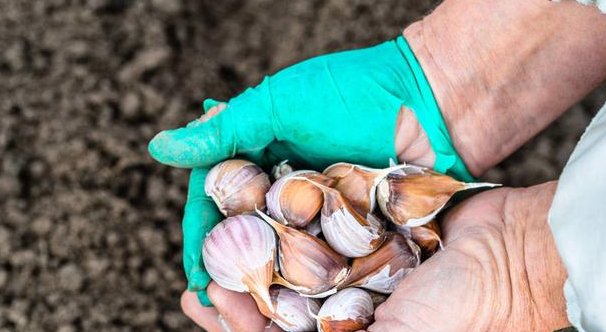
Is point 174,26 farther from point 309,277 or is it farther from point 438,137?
point 309,277

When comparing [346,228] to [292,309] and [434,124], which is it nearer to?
[292,309]

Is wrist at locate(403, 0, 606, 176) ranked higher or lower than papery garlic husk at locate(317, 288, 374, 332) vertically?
higher

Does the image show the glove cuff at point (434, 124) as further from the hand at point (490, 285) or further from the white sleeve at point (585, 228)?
the white sleeve at point (585, 228)

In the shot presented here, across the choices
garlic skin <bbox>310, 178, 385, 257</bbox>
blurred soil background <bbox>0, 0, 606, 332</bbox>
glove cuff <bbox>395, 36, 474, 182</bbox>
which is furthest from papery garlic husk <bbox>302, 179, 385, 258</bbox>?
blurred soil background <bbox>0, 0, 606, 332</bbox>

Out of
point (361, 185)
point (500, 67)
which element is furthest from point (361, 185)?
point (500, 67)

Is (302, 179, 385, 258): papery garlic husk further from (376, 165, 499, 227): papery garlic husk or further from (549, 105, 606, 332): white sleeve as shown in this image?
(549, 105, 606, 332): white sleeve
